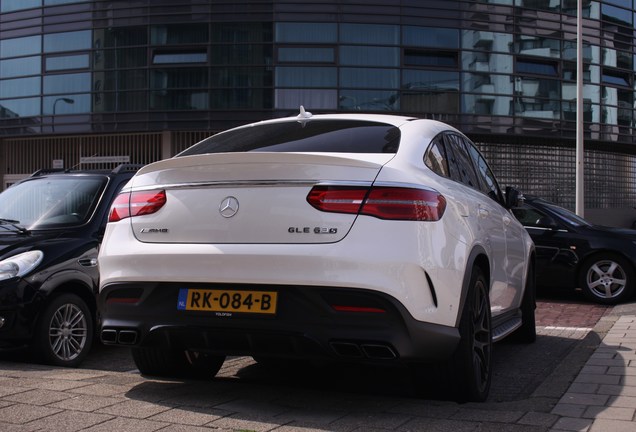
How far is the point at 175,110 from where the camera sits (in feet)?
84.4

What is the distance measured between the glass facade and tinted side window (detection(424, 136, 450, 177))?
2066cm

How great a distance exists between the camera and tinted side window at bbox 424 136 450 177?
4064mm

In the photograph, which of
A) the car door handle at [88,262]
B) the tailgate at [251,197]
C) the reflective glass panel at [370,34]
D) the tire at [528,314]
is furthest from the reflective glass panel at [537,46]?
the tailgate at [251,197]

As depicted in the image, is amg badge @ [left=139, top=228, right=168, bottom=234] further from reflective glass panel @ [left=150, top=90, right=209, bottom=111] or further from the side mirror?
reflective glass panel @ [left=150, top=90, right=209, bottom=111]

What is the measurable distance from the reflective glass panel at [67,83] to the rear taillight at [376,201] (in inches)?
979

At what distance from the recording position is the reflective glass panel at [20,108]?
27.3 meters

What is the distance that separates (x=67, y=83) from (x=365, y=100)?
11210 mm

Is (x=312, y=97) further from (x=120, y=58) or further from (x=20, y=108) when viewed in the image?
(x=20, y=108)

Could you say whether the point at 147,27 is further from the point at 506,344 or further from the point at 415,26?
the point at 506,344

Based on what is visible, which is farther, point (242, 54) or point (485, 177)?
point (242, 54)

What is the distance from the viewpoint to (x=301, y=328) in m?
3.50

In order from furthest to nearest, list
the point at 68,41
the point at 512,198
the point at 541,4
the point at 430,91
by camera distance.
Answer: the point at 68,41, the point at 541,4, the point at 430,91, the point at 512,198

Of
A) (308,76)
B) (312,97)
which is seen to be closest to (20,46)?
(308,76)

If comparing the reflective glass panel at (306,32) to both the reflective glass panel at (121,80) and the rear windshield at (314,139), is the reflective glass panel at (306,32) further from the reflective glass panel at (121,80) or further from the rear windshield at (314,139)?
the rear windshield at (314,139)
